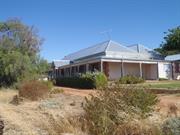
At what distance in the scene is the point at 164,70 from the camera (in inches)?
1726

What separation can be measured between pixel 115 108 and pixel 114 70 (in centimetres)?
3326

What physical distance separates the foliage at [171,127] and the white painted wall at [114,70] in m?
33.7

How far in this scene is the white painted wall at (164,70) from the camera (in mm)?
43406

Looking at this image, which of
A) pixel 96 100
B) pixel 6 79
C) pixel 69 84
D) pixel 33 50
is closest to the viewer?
pixel 96 100

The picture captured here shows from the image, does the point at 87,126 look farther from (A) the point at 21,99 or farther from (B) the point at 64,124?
(A) the point at 21,99

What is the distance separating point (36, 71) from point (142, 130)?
26.1m

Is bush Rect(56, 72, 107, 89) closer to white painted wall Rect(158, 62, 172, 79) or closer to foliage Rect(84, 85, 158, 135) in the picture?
white painted wall Rect(158, 62, 172, 79)

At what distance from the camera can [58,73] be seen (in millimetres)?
55219

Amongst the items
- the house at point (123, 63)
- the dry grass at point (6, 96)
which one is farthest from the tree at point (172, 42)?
the dry grass at point (6, 96)

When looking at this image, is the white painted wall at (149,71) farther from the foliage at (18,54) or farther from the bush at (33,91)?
the bush at (33,91)

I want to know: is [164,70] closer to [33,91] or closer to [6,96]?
[6,96]

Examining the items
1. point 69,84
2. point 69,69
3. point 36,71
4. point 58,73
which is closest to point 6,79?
point 36,71

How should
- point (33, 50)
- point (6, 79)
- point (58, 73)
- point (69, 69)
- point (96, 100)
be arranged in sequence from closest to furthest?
point (96, 100) < point (6, 79) < point (33, 50) < point (69, 69) < point (58, 73)

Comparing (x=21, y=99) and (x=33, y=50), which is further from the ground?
(x=33, y=50)
